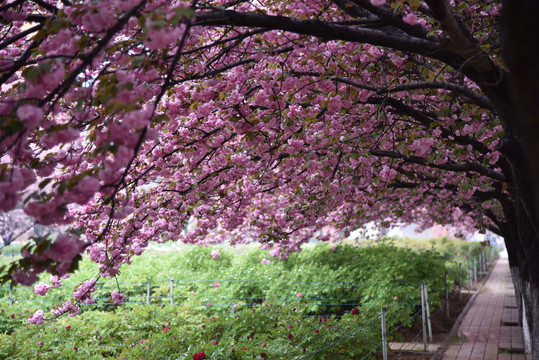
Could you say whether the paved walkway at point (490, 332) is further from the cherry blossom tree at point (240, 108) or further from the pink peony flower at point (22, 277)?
the pink peony flower at point (22, 277)

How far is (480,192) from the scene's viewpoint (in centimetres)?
886

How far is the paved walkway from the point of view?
30.4 feet

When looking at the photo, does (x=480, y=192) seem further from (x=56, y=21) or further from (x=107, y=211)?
(x=56, y=21)

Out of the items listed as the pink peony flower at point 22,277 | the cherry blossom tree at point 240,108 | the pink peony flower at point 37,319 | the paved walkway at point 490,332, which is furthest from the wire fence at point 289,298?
the pink peony flower at point 22,277

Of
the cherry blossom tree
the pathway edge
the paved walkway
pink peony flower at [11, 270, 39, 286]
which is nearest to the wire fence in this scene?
the pathway edge

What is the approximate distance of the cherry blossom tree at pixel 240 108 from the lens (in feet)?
8.20

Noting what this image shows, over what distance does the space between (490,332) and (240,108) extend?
9.44 m

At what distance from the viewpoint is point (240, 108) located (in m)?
4.91

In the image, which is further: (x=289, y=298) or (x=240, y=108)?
(x=289, y=298)

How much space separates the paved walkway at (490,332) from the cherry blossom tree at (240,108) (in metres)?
1.02

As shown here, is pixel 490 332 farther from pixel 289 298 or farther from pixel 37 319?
pixel 37 319

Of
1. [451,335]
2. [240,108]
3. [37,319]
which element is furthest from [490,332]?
[37,319]

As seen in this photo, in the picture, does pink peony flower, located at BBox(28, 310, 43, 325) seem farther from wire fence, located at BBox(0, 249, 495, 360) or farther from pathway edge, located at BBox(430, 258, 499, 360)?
pathway edge, located at BBox(430, 258, 499, 360)

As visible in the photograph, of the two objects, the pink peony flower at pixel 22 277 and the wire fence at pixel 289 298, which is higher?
the pink peony flower at pixel 22 277
